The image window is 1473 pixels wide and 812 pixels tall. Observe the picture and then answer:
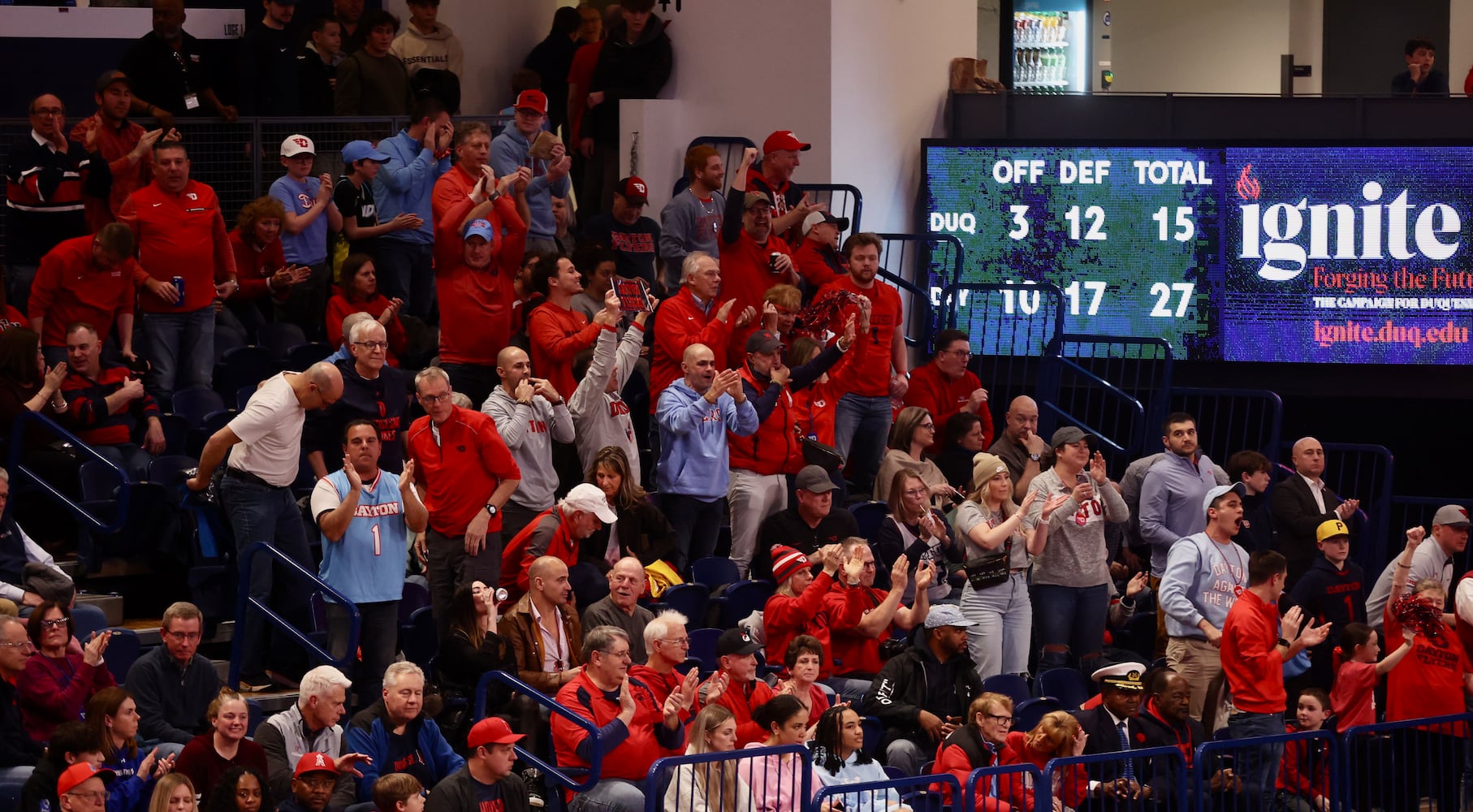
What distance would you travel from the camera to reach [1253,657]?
1057cm

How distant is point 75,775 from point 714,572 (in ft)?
13.7

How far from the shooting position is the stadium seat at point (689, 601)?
10625mm

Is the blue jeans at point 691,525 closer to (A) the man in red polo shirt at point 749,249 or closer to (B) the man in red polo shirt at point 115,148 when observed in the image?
(A) the man in red polo shirt at point 749,249

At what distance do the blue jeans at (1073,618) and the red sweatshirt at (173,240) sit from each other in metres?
5.32

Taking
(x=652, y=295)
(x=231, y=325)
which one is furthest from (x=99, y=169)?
(x=652, y=295)

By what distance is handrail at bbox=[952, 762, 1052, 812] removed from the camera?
29.4 ft

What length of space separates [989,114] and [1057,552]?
5.52 metres

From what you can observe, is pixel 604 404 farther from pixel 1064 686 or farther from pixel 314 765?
pixel 314 765

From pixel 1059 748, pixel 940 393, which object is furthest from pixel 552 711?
pixel 940 393

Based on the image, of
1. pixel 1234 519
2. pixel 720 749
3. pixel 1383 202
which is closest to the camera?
pixel 720 749

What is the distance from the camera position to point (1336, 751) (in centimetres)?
1031

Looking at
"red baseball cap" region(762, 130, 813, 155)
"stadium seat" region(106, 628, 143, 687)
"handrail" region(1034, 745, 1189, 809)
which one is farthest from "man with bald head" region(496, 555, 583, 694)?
"red baseball cap" region(762, 130, 813, 155)

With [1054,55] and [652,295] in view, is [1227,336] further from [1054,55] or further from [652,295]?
[1054,55]

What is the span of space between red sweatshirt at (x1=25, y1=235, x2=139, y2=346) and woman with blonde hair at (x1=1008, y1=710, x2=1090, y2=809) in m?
5.79
